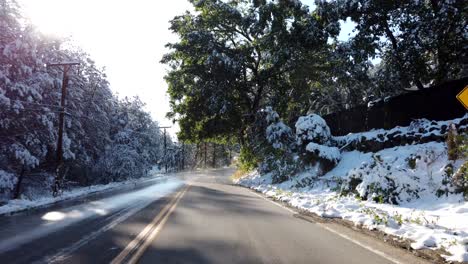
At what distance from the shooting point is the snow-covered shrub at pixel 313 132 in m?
22.5

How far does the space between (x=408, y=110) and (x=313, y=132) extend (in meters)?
6.24

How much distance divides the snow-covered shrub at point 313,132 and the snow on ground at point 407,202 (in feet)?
12.7

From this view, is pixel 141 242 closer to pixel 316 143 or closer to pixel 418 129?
pixel 418 129

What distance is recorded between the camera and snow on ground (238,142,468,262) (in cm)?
731

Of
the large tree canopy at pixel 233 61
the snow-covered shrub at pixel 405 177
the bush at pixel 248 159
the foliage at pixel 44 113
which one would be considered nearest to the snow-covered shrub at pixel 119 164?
the foliage at pixel 44 113

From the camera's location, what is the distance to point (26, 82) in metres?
25.8

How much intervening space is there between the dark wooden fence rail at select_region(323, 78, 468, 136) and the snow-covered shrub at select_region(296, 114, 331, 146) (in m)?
1.40

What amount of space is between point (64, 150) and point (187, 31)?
14.4 meters

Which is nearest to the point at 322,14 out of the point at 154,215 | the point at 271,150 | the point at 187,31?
the point at 271,150

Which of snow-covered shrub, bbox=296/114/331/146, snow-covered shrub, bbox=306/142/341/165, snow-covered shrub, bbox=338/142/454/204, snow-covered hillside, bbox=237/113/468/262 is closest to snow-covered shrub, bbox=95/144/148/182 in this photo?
snow-covered shrub, bbox=296/114/331/146

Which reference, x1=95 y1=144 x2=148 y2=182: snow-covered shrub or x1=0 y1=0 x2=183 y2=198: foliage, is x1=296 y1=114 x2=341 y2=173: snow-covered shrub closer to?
x1=0 y1=0 x2=183 y2=198: foliage

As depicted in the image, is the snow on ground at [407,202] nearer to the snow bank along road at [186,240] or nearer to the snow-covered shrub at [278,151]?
the snow bank along road at [186,240]

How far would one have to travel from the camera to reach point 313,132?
22516 millimetres

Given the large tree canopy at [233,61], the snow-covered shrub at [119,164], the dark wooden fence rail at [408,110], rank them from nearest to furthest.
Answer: the dark wooden fence rail at [408,110], the large tree canopy at [233,61], the snow-covered shrub at [119,164]
